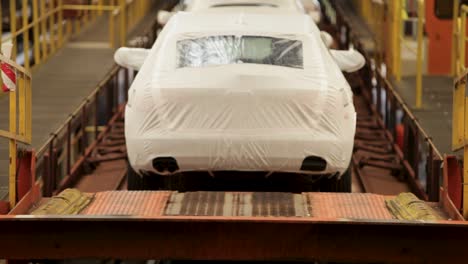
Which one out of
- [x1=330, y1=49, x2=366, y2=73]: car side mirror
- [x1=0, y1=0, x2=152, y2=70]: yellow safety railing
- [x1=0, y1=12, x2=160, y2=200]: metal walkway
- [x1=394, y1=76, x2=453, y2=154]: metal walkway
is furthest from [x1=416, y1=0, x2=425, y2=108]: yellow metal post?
[x1=0, y1=0, x2=152, y2=70]: yellow safety railing

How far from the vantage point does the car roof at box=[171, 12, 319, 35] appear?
10.5 m

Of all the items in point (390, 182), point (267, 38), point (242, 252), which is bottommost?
point (390, 182)

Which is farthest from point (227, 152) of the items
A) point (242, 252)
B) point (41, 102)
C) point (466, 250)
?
point (41, 102)

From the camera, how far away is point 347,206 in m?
8.35

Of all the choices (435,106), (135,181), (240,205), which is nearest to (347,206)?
(240,205)

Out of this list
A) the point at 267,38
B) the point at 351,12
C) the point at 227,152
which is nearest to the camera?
the point at 227,152

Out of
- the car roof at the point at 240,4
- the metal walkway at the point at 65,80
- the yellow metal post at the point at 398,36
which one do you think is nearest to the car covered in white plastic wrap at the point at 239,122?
the metal walkway at the point at 65,80

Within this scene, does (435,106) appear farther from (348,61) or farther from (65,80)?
(65,80)

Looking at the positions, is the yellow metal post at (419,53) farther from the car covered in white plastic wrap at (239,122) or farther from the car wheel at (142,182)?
the car wheel at (142,182)

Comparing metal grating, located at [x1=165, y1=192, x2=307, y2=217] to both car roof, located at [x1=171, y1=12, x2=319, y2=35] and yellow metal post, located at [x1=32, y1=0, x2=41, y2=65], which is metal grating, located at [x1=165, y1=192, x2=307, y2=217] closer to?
car roof, located at [x1=171, y1=12, x2=319, y2=35]

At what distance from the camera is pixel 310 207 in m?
8.28

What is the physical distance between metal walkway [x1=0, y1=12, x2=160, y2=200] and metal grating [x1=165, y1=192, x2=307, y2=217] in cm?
179

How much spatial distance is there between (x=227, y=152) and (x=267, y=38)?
1.61 metres

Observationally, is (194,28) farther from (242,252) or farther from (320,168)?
(242,252)
